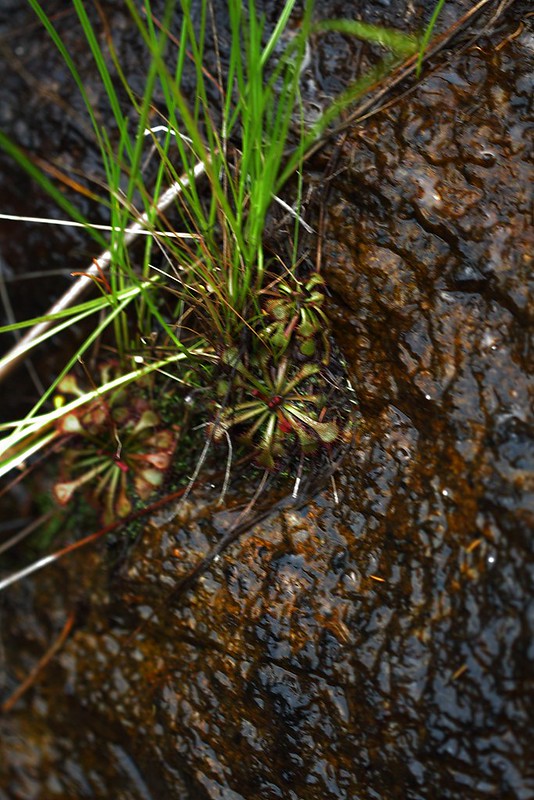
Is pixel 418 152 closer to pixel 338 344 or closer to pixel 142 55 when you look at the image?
pixel 338 344

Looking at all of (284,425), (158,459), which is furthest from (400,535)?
(158,459)

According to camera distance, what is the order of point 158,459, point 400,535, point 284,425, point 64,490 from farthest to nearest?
point 64,490 → point 158,459 → point 284,425 → point 400,535

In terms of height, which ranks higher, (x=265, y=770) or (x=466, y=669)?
(x=466, y=669)

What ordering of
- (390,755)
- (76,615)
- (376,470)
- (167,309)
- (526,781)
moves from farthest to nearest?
(76,615) → (167,309) → (376,470) → (390,755) → (526,781)

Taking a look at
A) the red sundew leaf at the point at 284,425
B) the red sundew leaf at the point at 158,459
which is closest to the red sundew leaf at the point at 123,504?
the red sundew leaf at the point at 158,459

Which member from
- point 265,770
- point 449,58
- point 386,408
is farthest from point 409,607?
point 449,58

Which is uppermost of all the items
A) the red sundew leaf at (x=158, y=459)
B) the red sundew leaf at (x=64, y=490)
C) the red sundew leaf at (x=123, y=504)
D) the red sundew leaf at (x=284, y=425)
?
the red sundew leaf at (x=284, y=425)

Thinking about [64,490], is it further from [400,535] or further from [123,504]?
[400,535]

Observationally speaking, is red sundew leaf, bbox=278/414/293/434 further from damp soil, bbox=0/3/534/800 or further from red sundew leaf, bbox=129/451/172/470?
red sundew leaf, bbox=129/451/172/470

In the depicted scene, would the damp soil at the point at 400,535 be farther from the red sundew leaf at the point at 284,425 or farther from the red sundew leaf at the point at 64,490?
the red sundew leaf at the point at 64,490
